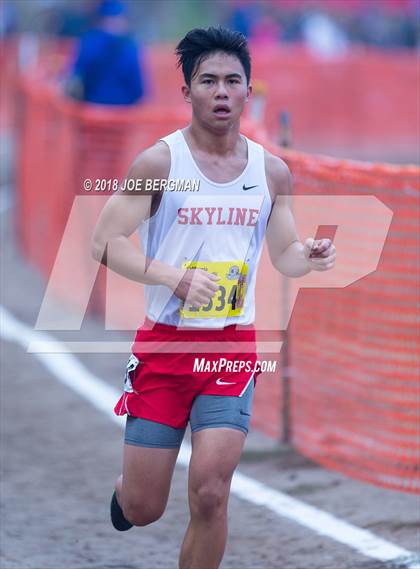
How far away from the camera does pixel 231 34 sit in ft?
16.7

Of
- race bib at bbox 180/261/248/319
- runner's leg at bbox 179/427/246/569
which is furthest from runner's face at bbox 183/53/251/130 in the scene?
runner's leg at bbox 179/427/246/569

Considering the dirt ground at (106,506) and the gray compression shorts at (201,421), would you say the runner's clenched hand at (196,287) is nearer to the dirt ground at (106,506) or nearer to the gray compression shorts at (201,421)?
the gray compression shorts at (201,421)

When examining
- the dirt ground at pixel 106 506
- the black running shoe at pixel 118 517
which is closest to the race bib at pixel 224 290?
the black running shoe at pixel 118 517

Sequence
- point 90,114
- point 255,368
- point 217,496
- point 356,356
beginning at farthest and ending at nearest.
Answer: point 90,114 < point 356,356 < point 255,368 < point 217,496

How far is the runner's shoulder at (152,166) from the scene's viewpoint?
5000mm

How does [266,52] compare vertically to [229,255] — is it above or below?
below

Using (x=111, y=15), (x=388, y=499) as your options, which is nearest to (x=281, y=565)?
(x=388, y=499)

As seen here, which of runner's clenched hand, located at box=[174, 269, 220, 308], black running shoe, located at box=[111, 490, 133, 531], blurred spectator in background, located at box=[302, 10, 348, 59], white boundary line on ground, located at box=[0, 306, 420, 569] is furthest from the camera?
blurred spectator in background, located at box=[302, 10, 348, 59]

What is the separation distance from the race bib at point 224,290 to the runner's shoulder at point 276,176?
1.10 feet

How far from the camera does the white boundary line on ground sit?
6035 millimetres

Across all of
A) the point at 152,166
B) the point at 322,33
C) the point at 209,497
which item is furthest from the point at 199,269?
the point at 322,33

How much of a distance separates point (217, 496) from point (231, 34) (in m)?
1.76

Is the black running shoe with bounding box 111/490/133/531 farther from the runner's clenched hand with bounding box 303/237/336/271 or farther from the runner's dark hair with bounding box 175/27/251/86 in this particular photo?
the runner's dark hair with bounding box 175/27/251/86

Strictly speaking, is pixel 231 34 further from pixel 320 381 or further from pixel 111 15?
pixel 111 15
